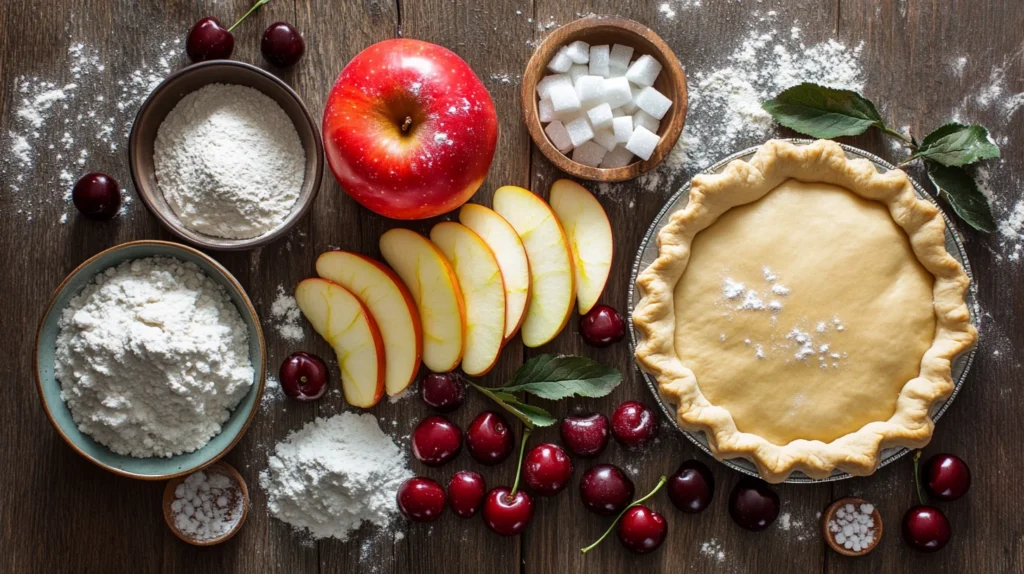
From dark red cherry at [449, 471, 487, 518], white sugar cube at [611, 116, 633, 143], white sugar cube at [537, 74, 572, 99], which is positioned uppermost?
white sugar cube at [537, 74, 572, 99]

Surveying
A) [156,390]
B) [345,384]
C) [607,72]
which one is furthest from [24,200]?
[607,72]

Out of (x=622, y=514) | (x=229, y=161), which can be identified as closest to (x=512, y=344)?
(x=622, y=514)

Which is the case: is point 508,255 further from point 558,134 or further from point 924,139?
point 924,139

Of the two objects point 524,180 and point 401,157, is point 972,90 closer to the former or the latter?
point 524,180

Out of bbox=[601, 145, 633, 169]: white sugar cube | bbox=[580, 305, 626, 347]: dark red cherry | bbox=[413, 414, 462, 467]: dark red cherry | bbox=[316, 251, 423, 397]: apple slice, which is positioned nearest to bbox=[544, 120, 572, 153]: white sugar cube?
bbox=[601, 145, 633, 169]: white sugar cube

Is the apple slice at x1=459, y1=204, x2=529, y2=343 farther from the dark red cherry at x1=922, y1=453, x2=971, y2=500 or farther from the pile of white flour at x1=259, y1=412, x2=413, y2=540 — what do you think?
the dark red cherry at x1=922, y1=453, x2=971, y2=500

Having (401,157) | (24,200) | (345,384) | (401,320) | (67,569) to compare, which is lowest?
(67,569)
